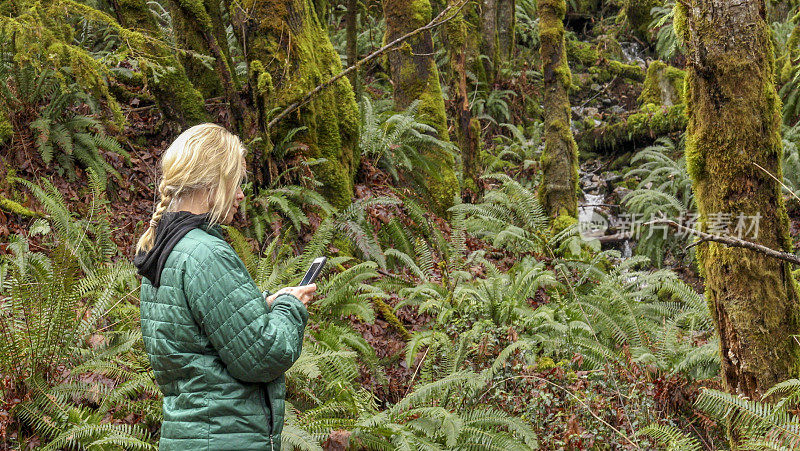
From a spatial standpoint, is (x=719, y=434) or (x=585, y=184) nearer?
(x=719, y=434)

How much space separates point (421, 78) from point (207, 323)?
724 centimetres

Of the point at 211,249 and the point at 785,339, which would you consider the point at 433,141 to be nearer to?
the point at 785,339

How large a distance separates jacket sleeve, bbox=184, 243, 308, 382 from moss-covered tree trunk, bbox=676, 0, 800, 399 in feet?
8.59

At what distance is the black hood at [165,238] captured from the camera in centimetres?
211

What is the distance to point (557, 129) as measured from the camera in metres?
8.49

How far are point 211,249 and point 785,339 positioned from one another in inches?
124

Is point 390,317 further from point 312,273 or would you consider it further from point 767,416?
point 767,416

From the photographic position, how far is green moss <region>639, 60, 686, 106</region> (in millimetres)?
13609

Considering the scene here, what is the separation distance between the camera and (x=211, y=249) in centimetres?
208

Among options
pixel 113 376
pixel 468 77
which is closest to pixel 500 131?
pixel 468 77

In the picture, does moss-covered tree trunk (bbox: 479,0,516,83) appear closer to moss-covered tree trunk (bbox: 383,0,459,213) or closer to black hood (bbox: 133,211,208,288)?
moss-covered tree trunk (bbox: 383,0,459,213)

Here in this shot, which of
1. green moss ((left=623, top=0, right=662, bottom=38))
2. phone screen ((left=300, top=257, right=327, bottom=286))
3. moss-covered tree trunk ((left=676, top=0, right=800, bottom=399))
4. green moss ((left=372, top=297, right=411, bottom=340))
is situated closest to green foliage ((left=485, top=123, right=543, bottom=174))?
green moss ((left=372, top=297, right=411, bottom=340))

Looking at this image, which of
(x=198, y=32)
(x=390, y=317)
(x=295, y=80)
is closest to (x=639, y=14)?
(x=295, y=80)

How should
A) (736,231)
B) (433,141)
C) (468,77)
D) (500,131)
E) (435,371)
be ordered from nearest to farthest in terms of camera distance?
(736,231)
(435,371)
(433,141)
(468,77)
(500,131)
